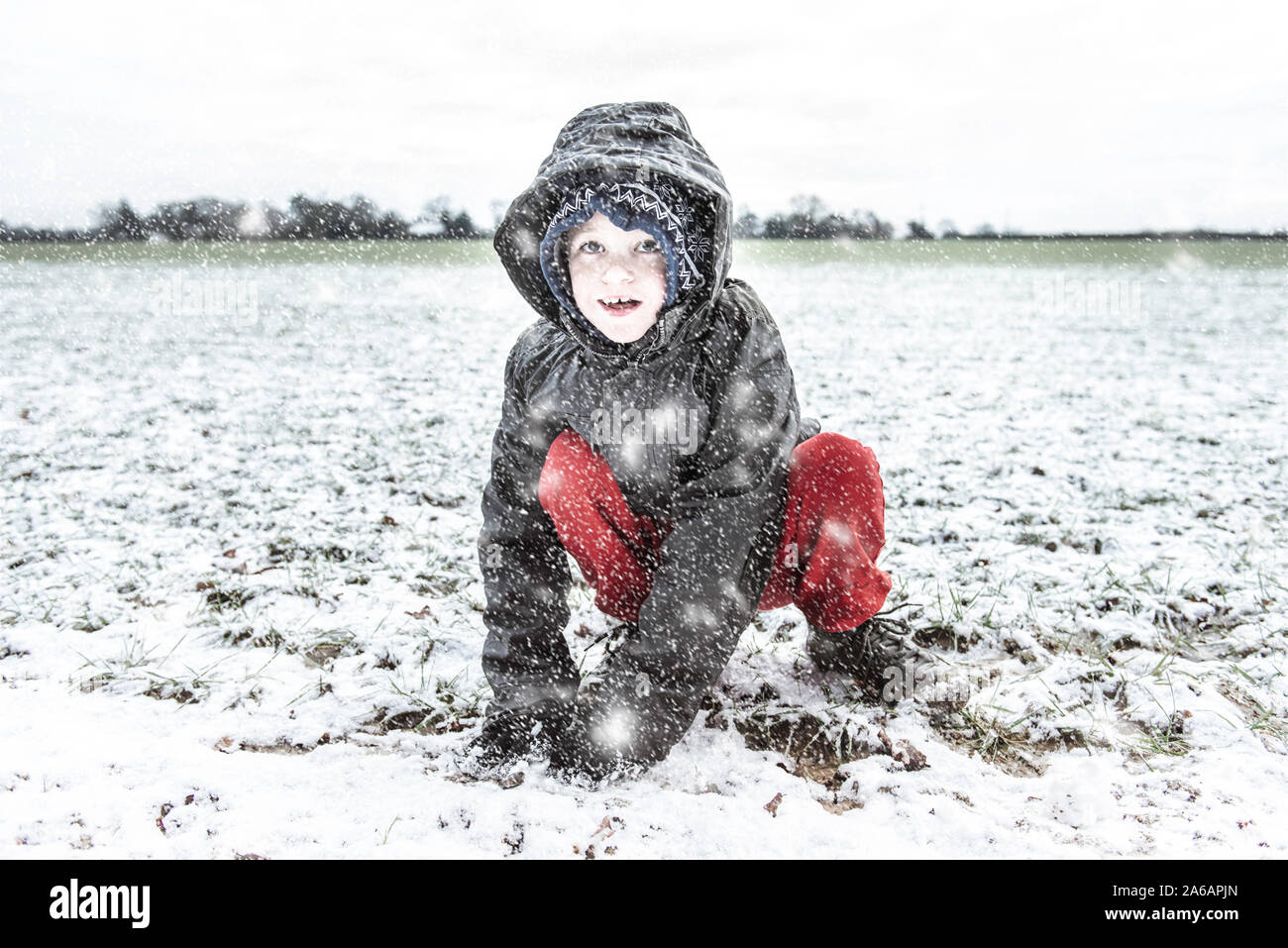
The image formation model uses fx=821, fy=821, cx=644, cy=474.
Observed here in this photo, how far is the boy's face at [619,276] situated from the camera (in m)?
1.66

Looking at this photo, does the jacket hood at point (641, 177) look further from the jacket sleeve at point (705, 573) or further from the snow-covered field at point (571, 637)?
the snow-covered field at point (571, 637)

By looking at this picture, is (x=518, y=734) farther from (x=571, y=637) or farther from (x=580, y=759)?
(x=571, y=637)

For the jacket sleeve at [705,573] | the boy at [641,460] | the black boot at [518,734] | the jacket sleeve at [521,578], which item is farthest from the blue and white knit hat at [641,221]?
the black boot at [518,734]

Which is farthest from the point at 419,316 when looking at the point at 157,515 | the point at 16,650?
the point at 16,650

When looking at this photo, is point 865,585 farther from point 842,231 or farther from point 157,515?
point 842,231

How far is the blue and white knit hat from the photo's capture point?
1632mm

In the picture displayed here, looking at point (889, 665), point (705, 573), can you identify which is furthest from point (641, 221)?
point (889, 665)

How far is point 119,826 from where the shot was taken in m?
1.63

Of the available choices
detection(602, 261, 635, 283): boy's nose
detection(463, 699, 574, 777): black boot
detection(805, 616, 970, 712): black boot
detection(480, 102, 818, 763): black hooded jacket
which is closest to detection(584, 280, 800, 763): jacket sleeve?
detection(480, 102, 818, 763): black hooded jacket

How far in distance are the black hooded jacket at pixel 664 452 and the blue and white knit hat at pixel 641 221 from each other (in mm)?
26

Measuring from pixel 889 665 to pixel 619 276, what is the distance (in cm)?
122

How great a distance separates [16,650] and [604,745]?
5.98ft

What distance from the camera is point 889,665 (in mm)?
2125

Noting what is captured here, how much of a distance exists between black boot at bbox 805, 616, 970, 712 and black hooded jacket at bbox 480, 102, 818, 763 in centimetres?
47
